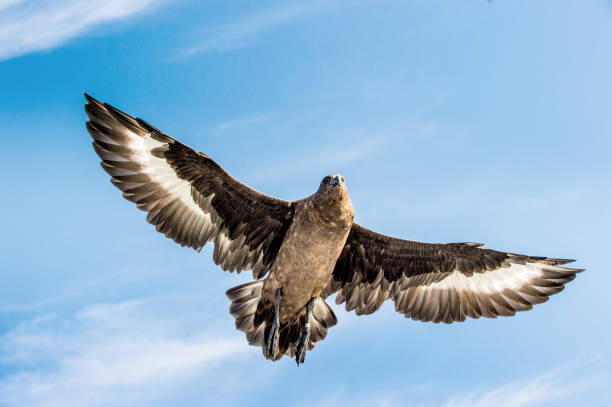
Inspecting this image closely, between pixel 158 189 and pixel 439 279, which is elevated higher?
pixel 158 189

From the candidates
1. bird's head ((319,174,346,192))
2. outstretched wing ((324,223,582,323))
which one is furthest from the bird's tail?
bird's head ((319,174,346,192))

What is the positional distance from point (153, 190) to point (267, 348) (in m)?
2.36

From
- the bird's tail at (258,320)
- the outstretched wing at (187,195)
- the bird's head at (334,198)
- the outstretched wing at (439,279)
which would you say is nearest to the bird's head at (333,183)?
the bird's head at (334,198)

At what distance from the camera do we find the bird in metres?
8.36

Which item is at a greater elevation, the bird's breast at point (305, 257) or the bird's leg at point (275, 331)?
the bird's breast at point (305, 257)

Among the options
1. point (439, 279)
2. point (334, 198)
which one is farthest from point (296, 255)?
point (439, 279)

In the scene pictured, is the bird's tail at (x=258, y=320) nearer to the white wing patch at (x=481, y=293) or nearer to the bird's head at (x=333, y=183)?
the white wing patch at (x=481, y=293)

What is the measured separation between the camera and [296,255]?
27.5 ft

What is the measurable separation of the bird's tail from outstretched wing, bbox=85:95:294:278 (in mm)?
294

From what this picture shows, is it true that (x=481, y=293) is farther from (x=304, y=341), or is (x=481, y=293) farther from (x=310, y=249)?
(x=310, y=249)

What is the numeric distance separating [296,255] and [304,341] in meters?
1.13

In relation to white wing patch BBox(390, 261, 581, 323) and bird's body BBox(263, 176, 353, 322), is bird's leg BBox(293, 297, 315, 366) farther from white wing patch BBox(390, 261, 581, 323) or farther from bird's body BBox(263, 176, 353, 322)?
white wing patch BBox(390, 261, 581, 323)

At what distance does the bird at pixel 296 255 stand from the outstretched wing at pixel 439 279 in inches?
0.5

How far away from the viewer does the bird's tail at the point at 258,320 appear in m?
8.80
